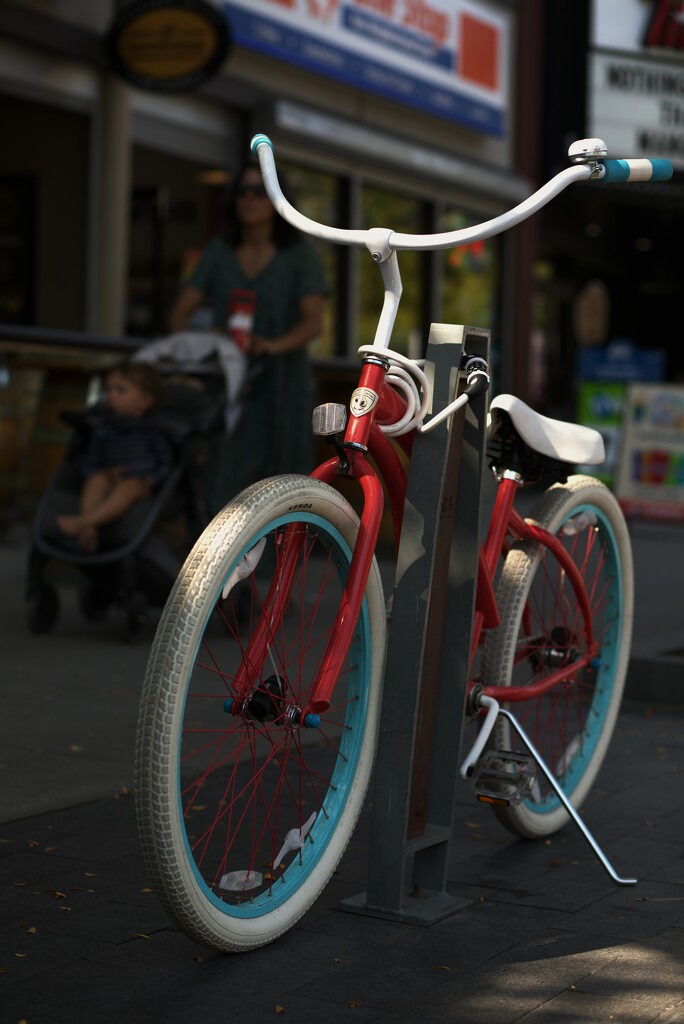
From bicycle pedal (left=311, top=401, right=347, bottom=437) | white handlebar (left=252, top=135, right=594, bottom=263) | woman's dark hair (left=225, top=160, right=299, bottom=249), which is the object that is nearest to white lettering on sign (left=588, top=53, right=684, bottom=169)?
woman's dark hair (left=225, top=160, right=299, bottom=249)

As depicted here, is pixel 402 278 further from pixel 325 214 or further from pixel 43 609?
pixel 43 609

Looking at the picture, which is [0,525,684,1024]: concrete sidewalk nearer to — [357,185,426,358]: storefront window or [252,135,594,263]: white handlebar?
[252,135,594,263]: white handlebar

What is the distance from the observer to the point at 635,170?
361cm

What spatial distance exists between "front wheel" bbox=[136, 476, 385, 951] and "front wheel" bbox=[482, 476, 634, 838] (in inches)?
19.8

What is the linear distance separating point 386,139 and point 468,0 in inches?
101

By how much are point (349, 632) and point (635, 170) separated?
1.17m

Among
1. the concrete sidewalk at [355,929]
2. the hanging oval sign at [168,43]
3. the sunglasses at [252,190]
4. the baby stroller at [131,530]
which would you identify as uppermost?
the hanging oval sign at [168,43]

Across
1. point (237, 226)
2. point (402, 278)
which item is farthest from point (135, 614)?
point (402, 278)

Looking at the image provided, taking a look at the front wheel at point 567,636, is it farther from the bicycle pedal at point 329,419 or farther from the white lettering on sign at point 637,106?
the white lettering on sign at point 637,106

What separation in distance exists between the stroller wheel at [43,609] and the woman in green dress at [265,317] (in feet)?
3.09

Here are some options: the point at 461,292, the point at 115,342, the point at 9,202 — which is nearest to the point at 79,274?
the point at 9,202

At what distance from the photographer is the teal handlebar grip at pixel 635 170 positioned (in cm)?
356

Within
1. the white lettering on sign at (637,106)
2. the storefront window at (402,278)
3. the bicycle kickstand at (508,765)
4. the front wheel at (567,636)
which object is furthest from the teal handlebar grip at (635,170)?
the white lettering on sign at (637,106)

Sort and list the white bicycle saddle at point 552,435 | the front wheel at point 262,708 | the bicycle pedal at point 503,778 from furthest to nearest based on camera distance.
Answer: the white bicycle saddle at point 552,435 → the bicycle pedal at point 503,778 → the front wheel at point 262,708
